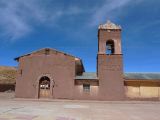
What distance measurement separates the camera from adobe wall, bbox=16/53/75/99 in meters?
27.8

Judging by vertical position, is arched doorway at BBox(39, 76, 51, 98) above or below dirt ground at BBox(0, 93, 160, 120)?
above

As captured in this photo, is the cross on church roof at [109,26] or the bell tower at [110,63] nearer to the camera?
the bell tower at [110,63]

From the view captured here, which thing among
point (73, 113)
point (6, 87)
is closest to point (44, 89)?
point (6, 87)

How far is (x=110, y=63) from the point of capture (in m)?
28.3

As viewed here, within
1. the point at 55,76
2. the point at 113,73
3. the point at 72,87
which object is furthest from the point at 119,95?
the point at 55,76

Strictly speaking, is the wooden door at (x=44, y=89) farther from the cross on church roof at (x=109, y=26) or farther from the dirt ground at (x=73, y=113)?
the dirt ground at (x=73, y=113)

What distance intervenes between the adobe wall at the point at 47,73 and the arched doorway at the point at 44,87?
0.46 m

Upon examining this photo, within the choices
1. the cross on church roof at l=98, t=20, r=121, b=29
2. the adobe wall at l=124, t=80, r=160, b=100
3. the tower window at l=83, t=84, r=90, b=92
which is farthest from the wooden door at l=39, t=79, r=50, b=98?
the cross on church roof at l=98, t=20, r=121, b=29

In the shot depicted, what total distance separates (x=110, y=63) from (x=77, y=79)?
428cm

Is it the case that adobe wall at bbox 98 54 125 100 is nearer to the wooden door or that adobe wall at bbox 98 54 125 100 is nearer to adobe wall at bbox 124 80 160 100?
adobe wall at bbox 124 80 160 100

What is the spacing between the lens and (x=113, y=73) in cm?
2803

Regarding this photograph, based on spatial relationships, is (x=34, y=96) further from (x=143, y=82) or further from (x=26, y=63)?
(x=143, y=82)

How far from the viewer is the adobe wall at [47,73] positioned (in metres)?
27.8

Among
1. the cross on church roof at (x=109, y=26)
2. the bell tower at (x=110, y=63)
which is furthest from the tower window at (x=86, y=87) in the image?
the cross on church roof at (x=109, y=26)
